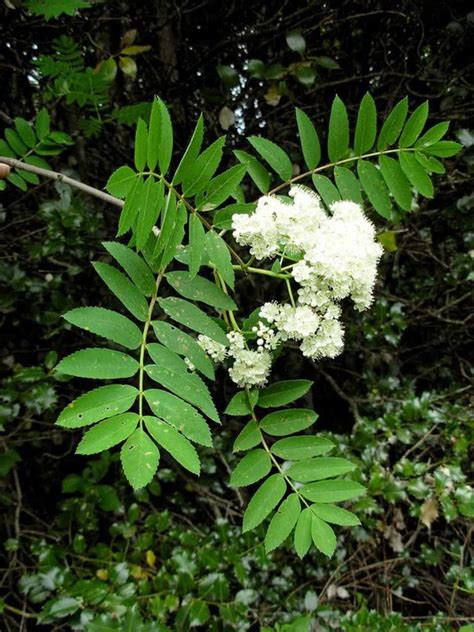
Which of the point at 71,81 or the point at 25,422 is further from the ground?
the point at 71,81

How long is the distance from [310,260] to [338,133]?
0.35 meters

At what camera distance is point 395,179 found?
1106mm

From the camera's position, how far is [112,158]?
2000 millimetres

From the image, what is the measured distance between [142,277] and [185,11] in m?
1.44

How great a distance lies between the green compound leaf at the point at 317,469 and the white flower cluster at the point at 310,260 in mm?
207

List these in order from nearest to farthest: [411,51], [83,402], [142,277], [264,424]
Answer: [83,402]
[142,277]
[264,424]
[411,51]

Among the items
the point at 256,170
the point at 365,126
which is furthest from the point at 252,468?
the point at 365,126

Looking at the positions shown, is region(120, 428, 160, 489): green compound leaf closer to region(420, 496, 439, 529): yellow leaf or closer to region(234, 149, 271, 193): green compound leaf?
region(234, 149, 271, 193): green compound leaf

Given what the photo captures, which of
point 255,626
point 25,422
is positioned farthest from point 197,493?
point 25,422

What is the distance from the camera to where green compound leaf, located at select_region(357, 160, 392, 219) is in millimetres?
1124

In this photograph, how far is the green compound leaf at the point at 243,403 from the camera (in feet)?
3.21

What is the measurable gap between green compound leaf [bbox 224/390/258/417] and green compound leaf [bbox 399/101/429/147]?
62 cm

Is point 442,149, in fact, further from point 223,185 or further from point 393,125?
point 223,185

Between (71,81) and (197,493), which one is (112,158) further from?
(197,493)
